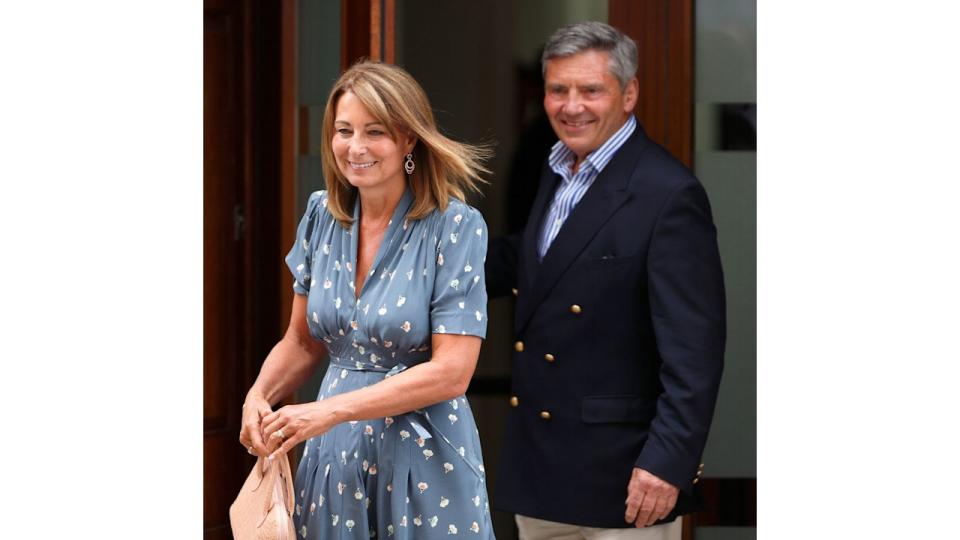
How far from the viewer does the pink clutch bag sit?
2.10 meters

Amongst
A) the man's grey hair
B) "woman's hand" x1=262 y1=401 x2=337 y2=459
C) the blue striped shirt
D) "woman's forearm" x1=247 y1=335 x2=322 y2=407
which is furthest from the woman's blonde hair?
the man's grey hair

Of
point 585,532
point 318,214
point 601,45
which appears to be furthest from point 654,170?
point 318,214

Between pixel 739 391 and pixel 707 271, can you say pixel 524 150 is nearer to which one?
pixel 739 391

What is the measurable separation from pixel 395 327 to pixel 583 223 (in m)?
0.97

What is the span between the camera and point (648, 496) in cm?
285

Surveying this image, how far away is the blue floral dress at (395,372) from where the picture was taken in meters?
2.17

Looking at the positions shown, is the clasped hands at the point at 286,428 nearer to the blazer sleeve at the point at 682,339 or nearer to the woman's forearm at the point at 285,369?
the woman's forearm at the point at 285,369

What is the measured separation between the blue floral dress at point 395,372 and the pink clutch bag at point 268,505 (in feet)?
0.36

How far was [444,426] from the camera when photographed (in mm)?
2230

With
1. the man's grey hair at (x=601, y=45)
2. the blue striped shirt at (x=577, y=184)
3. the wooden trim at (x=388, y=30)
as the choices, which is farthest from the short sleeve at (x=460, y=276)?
the wooden trim at (x=388, y=30)

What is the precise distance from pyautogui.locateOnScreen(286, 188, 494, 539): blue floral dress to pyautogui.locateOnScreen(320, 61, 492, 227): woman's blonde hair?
0.10 ft

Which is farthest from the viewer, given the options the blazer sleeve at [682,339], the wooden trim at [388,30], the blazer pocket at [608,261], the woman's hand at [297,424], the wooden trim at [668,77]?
the wooden trim at [668,77]

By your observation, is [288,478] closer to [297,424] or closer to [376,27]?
[297,424]

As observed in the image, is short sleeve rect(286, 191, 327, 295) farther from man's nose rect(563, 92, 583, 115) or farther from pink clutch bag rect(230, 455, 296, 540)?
man's nose rect(563, 92, 583, 115)
